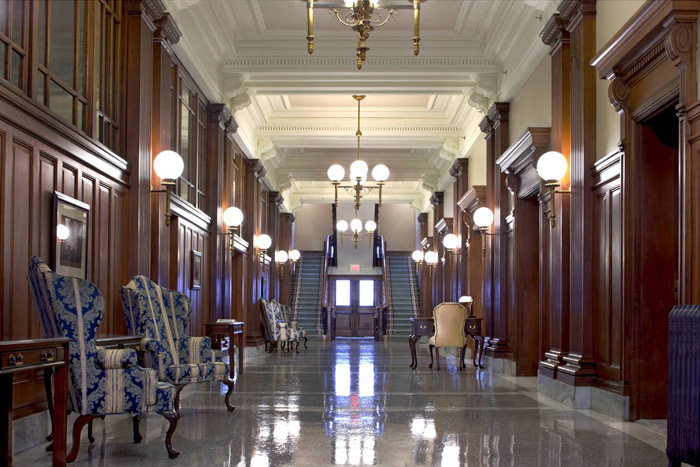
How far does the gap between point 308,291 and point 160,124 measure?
18.7 meters

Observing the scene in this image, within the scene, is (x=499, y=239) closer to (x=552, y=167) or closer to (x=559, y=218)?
(x=559, y=218)

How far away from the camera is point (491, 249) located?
11.8 m

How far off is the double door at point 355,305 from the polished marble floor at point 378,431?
15.4 metres

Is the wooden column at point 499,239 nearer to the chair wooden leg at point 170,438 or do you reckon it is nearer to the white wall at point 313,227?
the chair wooden leg at point 170,438

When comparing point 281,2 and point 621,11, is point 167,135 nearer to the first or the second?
point 281,2

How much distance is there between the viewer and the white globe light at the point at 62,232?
5.50 meters

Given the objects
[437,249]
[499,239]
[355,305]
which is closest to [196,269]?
[499,239]

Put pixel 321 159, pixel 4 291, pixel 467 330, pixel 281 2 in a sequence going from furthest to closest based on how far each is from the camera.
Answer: pixel 321 159, pixel 467 330, pixel 281 2, pixel 4 291

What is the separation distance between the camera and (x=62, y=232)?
5.60 metres

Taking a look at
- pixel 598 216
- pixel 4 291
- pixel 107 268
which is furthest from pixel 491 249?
pixel 4 291

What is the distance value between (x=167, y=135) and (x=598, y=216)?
4499 millimetres

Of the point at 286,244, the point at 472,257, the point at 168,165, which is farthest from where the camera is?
the point at 286,244

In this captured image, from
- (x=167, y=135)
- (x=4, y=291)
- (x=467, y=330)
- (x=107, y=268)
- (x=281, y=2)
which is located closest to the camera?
(x=4, y=291)

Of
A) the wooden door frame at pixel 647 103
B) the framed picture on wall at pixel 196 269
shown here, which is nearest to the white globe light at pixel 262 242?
the framed picture on wall at pixel 196 269
